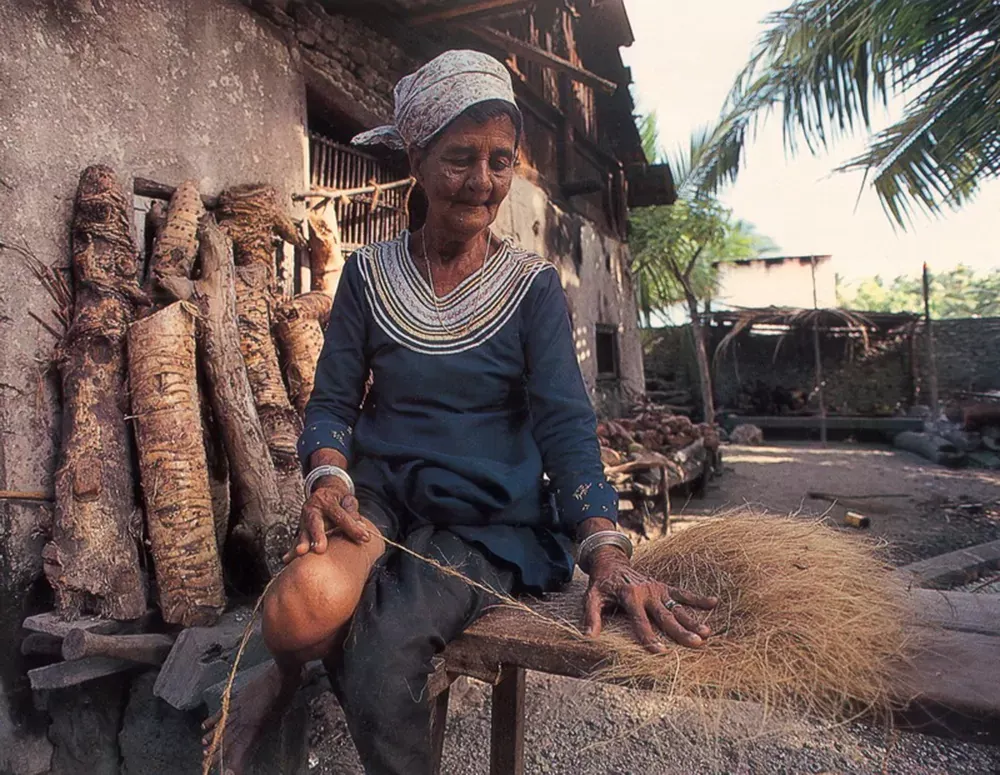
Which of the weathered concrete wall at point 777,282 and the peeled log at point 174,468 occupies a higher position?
the weathered concrete wall at point 777,282

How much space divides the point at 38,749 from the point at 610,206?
9648 millimetres

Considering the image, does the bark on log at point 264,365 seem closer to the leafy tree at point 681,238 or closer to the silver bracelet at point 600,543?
the silver bracelet at point 600,543

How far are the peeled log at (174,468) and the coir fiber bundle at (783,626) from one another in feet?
5.26

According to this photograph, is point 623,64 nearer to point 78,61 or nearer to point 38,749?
point 78,61

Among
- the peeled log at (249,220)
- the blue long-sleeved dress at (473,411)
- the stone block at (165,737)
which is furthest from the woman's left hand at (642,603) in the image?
the peeled log at (249,220)

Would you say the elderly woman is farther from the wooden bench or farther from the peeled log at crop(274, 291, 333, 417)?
the peeled log at crop(274, 291, 333, 417)

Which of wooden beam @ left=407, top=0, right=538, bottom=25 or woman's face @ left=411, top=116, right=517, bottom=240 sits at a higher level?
wooden beam @ left=407, top=0, right=538, bottom=25

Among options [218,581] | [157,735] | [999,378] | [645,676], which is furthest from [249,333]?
[999,378]

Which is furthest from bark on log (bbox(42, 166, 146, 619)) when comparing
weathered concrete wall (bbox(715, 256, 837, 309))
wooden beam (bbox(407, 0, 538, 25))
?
weathered concrete wall (bbox(715, 256, 837, 309))

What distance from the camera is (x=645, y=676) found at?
1144mm

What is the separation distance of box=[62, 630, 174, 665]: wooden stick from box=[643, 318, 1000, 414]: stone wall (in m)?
15.0

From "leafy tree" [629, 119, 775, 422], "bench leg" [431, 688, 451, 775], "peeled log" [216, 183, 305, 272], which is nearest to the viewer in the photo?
"bench leg" [431, 688, 451, 775]

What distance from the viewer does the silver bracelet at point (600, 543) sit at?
1.42 metres

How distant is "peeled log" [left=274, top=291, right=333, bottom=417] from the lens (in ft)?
10.7
